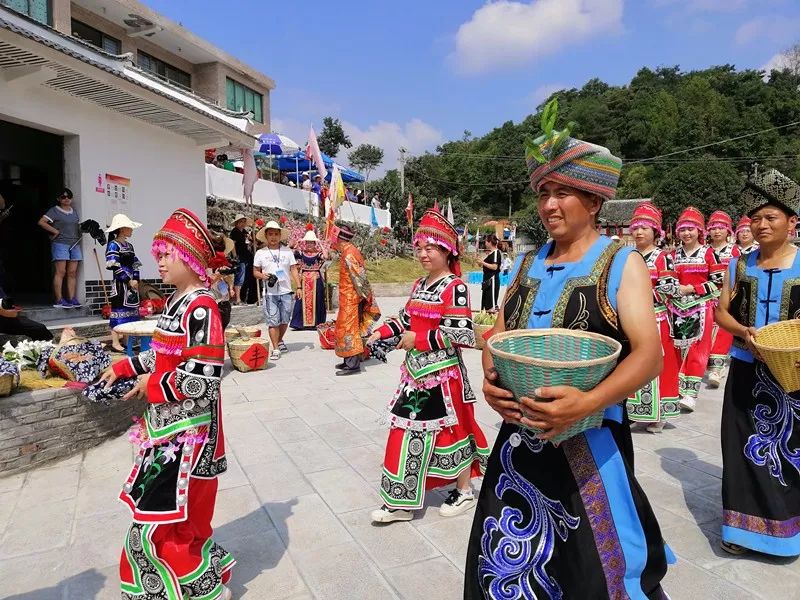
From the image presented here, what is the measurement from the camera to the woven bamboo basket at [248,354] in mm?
7629

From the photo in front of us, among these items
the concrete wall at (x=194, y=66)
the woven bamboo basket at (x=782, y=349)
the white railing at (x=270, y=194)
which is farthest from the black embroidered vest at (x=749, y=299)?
the white railing at (x=270, y=194)

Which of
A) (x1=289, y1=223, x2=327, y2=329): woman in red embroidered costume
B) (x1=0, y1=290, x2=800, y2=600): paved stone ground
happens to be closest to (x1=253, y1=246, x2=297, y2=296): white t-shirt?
(x1=289, y1=223, x2=327, y2=329): woman in red embroidered costume

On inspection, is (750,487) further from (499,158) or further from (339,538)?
(499,158)

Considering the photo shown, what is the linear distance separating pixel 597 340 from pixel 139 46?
20831 millimetres

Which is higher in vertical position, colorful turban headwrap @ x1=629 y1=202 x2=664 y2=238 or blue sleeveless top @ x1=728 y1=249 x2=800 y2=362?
colorful turban headwrap @ x1=629 y1=202 x2=664 y2=238

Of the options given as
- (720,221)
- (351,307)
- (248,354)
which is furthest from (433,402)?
(720,221)

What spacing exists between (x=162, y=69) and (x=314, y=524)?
67.9 feet

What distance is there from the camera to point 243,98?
2458cm

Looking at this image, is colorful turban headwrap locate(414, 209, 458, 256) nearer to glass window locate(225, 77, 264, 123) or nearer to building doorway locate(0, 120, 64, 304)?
building doorway locate(0, 120, 64, 304)

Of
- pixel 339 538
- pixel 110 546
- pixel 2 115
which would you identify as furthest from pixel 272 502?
pixel 2 115

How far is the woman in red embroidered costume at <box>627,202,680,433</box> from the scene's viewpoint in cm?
505

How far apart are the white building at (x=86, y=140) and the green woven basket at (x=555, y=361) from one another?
6353mm

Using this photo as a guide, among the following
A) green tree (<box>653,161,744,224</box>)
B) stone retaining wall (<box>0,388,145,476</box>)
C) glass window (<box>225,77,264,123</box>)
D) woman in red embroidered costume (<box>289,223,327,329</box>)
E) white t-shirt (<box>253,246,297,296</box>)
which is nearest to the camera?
stone retaining wall (<box>0,388,145,476</box>)

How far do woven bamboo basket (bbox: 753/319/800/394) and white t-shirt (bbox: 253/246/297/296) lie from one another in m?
6.45
